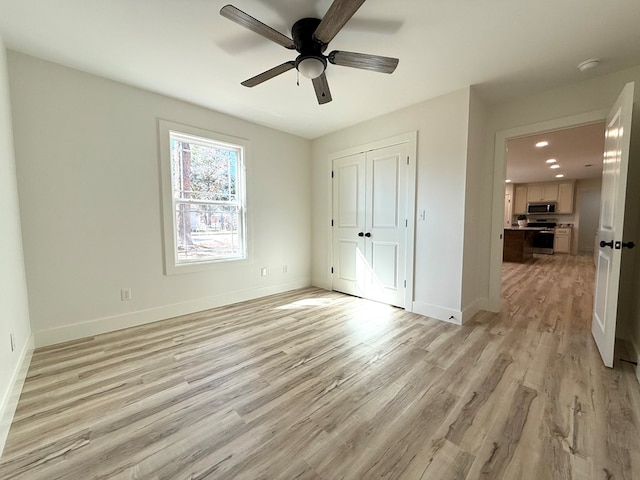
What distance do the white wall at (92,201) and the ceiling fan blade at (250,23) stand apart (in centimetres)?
146

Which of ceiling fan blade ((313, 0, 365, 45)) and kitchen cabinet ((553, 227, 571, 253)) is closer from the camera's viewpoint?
ceiling fan blade ((313, 0, 365, 45))

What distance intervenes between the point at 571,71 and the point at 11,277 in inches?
189

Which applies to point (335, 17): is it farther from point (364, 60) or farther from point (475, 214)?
point (475, 214)

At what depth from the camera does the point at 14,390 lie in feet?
5.38

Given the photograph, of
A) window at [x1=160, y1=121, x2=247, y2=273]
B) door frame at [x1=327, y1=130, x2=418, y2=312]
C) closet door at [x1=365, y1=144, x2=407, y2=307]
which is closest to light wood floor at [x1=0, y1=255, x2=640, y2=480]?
door frame at [x1=327, y1=130, x2=418, y2=312]

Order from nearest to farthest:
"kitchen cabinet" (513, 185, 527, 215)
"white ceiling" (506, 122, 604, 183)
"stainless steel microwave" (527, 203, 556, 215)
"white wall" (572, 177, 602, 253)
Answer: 1. "white ceiling" (506, 122, 604, 183)
2. "white wall" (572, 177, 602, 253)
3. "stainless steel microwave" (527, 203, 556, 215)
4. "kitchen cabinet" (513, 185, 527, 215)

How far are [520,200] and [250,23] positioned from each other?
34.8 ft

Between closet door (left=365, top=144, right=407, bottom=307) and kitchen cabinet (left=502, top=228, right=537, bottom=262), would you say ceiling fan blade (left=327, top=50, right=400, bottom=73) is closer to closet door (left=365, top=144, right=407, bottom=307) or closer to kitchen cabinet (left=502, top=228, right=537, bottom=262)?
closet door (left=365, top=144, right=407, bottom=307)

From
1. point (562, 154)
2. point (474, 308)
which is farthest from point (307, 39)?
point (562, 154)

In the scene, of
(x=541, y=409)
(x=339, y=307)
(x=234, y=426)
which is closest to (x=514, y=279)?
(x=339, y=307)

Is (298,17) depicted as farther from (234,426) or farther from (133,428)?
(133,428)

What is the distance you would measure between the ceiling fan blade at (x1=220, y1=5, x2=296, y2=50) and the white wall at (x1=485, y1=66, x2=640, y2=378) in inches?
105

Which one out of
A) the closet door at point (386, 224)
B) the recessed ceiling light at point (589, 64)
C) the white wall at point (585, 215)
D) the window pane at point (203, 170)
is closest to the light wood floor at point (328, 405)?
the closet door at point (386, 224)

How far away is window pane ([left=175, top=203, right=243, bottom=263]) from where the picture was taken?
315 centimetres
